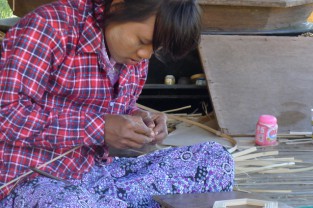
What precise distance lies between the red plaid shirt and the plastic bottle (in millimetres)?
1403

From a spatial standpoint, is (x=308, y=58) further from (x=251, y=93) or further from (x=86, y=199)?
(x=86, y=199)

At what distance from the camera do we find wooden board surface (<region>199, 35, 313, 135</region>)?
3.67 metres

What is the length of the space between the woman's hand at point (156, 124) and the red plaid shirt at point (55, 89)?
0.11 meters

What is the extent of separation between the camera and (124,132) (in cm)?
196

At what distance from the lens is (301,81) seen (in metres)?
3.86

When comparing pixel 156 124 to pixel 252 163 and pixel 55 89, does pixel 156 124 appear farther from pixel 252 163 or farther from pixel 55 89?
pixel 252 163

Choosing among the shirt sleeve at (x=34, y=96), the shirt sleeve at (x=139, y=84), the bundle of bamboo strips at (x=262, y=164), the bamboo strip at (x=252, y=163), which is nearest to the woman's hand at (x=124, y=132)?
the shirt sleeve at (x=34, y=96)

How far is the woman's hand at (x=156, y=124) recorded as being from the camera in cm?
214

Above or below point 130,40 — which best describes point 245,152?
below

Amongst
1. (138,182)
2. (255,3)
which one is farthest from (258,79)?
(138,182)

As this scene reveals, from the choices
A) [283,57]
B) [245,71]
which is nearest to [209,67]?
[245,71]

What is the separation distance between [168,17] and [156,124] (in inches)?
17.4

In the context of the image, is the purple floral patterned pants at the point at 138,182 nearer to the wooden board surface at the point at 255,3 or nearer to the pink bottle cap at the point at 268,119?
the pink bottle cap at the point at 268,119

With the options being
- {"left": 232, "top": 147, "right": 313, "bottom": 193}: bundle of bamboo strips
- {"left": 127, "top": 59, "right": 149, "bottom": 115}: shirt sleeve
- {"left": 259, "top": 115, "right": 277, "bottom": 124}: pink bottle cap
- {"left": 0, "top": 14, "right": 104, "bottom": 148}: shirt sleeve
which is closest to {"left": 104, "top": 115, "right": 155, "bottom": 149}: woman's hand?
{"left": 0, "top": 14, "right": 104, "bottom": 148}: shirt sleeve
